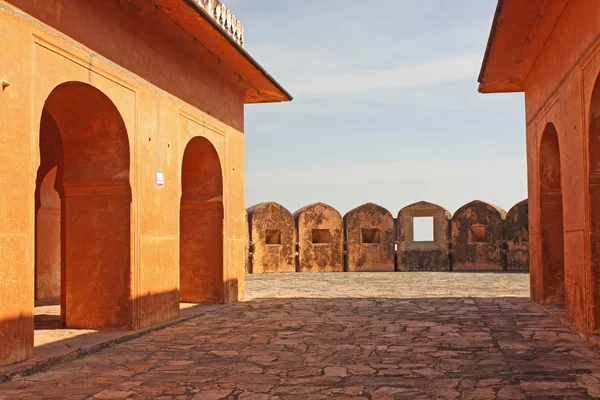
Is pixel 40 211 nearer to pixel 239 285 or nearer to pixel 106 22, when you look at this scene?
pixel 239 285

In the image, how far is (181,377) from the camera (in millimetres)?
5719

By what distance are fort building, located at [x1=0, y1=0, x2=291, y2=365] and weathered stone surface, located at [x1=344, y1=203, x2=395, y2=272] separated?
10.7 metres

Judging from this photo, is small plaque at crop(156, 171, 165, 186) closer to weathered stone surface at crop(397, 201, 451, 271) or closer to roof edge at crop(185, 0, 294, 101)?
roof edge at crop(185, 0, 294, 101)

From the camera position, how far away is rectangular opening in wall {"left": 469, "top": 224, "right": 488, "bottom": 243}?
21.4 metres

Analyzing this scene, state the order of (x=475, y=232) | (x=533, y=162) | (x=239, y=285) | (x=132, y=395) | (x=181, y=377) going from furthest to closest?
(x=475, y=232)
(x=239, y=285)
(x=533, y=162)
(x=181, y=377)
(x=132, y=395)

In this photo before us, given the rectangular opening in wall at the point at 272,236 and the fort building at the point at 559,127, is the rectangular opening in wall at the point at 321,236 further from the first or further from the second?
the fort building at the point at 559,127

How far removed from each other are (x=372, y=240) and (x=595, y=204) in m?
15.5

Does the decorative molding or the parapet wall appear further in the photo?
the parapet wall

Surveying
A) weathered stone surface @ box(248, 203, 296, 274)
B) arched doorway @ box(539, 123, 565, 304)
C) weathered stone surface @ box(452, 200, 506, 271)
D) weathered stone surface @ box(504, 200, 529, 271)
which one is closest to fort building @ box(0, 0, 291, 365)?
arched doorway @ box(539, 123, 565, 304)

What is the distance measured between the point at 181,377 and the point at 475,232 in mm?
17454

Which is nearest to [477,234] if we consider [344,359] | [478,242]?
[478,242]

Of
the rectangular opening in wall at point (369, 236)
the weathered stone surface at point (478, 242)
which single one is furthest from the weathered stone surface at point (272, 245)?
the weathered stone surface at point (478, 242)

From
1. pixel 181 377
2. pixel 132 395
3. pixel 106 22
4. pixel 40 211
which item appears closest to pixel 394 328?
pixel 181 377

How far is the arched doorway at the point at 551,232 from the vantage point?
10.7m
